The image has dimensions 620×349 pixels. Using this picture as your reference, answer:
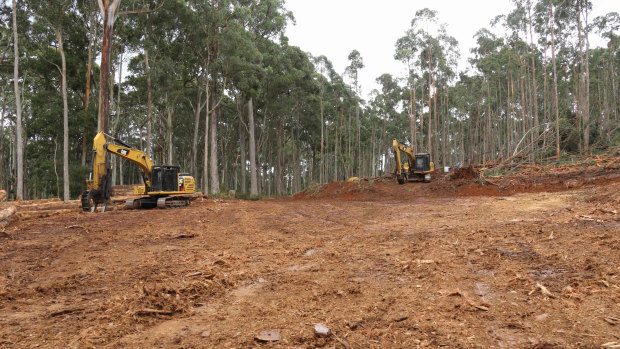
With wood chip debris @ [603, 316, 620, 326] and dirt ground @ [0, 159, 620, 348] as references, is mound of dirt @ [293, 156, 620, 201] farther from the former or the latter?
wood chip debris @ [603, 316, 620, 326]

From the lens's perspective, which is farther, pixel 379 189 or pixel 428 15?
pixel 428 15

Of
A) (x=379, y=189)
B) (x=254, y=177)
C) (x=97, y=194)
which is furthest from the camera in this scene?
(x=254, y=177)

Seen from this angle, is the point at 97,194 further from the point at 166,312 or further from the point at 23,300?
the point at 166,312

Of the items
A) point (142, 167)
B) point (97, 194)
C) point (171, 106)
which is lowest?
point (97, 194)

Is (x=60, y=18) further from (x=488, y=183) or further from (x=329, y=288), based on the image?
(x=488, y=183)

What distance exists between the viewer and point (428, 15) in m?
31.0

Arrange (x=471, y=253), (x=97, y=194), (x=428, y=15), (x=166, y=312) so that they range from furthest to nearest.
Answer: (x=428, y=15), (x=97, y=194), (x=471, y=253), (x=166, y=312)

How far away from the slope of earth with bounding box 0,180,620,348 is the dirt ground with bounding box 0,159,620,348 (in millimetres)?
18

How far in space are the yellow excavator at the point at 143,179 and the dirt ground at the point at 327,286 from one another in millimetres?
4122

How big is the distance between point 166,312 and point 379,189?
19229mm

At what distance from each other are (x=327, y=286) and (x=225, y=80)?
2275cm

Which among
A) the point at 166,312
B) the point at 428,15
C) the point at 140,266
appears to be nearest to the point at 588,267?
the point at 166,312

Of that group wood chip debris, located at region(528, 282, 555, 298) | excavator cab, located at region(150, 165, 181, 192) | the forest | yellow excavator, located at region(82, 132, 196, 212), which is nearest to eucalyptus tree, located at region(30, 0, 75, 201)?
the forest

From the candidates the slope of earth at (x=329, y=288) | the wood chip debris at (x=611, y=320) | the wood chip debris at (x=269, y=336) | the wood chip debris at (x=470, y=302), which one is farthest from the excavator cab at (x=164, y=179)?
the wood chip debris at (x=611, y=320)
